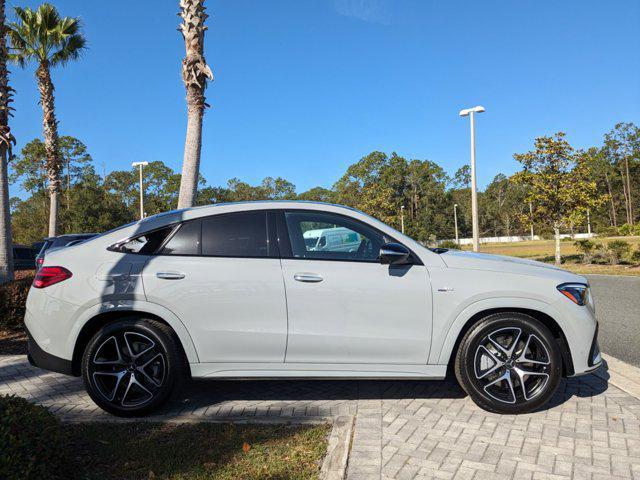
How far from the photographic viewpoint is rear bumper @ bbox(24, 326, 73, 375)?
3.73m

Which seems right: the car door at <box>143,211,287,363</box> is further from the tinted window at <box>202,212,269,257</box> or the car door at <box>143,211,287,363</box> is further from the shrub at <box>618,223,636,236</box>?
the shrub at <box>618,223,636,236</box>

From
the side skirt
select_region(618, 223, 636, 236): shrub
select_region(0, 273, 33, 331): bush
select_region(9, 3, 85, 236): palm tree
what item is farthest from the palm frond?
select_region(618, 223, 636, 236): shrub

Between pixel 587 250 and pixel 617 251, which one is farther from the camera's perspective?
pixel 587 250

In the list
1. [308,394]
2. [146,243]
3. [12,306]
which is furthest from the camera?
[12,306]

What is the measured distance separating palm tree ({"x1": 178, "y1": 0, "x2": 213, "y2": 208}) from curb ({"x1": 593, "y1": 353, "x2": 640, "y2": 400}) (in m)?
7.07

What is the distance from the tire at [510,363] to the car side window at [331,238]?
107 cm

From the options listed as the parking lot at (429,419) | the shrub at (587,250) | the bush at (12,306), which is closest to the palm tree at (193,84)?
the bush at (12,306)

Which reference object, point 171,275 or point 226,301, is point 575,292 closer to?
point 226,301

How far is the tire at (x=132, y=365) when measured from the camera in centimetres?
369

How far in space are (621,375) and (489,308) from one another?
86.6 inches

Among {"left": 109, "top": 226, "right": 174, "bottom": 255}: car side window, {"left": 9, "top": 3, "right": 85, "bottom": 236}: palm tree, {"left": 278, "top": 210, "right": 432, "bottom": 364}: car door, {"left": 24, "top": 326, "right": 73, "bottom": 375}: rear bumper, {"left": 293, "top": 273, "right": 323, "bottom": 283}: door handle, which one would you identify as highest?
{"left": 9, "top": 3, "right": 85, "bottom": 236}: palm tree

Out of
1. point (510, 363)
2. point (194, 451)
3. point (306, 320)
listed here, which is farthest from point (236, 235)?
point (510, 363)

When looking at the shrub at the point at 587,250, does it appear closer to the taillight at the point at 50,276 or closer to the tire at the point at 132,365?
the tire at the point at 132,365

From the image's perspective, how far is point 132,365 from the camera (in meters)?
3.74
